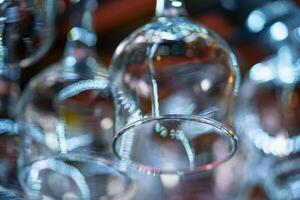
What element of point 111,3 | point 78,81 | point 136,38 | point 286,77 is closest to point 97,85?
point 78,81

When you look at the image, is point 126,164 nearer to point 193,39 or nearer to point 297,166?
point 193,39

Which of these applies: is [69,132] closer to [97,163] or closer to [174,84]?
[97,163]

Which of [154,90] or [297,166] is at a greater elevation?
[154,90]

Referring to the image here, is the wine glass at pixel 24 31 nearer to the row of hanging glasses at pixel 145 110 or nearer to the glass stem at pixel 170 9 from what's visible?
the row of hanging glasses at pixel 145 110

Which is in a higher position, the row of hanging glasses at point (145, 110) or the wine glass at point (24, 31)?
the wine glass at point (24, 31)

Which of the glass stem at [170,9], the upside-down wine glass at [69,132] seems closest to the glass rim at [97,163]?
the upside-down wine glass at [69,132]

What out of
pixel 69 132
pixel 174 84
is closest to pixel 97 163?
pixel 69 132

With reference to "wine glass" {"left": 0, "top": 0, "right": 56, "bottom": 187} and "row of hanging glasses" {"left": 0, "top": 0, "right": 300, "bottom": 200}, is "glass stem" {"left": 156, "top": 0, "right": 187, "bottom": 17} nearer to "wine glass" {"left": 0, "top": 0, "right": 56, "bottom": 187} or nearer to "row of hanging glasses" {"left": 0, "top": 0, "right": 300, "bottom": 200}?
"row of hanging glasses" {"left": 0, "top": 0, "right": 300, "bottom": 200}

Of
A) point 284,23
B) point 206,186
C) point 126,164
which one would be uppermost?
point 284,23
